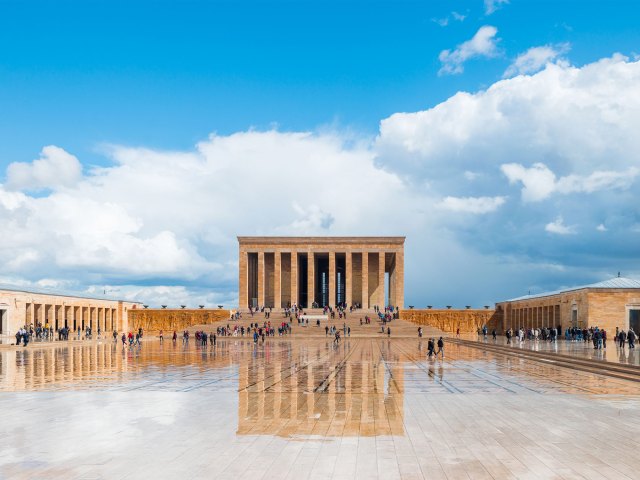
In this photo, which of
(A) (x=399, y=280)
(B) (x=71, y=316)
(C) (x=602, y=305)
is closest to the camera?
(C) (x=602, y=305)

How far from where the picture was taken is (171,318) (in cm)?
6488

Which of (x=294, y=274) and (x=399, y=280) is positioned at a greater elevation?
(x=294, y=274)

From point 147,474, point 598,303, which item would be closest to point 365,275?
point 598,303

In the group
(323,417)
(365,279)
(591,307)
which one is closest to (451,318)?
(365,279)

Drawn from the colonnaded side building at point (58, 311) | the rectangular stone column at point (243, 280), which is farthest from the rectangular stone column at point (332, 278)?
the colonnaded side building at point (58, 311)

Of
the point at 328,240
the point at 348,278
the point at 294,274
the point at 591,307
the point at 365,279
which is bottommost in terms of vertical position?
the point at 591,307

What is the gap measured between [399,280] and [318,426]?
183 feet

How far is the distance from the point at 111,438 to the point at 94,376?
9049 millimetres

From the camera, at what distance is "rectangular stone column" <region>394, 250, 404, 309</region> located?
211ft

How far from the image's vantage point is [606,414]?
1005 centimetres

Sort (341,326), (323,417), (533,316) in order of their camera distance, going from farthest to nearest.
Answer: (533,316), (341,326), (323,417)

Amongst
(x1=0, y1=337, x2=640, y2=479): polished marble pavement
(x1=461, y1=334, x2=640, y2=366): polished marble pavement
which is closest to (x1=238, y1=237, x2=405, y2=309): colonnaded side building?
(x1=461, y1=334, x2=640, y2=366): polished marble pavement

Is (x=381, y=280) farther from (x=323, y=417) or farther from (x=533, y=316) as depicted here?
(x=323, y=417)

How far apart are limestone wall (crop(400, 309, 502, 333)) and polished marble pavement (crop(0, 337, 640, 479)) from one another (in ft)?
148
